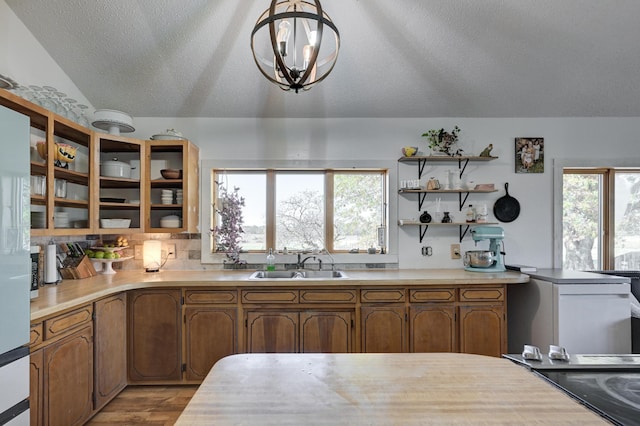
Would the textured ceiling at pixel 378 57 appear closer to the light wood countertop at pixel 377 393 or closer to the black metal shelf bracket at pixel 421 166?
the black metal shelf bracket at pixel 421 166

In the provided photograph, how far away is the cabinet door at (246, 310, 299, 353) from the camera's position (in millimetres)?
2609

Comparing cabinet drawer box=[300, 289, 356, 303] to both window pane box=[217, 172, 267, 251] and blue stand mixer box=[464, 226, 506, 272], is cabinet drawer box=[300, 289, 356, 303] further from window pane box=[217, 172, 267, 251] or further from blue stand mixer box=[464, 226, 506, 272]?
blue stand mixer box=[464, 226, 506, 272]

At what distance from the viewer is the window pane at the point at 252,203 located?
10.9 feet

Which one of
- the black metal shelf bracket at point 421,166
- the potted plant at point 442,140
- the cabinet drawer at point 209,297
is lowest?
the cabinet drawer at point 209,297

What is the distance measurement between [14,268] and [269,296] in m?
1.59

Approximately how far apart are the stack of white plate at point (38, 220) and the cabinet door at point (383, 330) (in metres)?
2.41

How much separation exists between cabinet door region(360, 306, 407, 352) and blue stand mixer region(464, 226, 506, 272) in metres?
0.94

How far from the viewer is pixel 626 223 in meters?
3.33

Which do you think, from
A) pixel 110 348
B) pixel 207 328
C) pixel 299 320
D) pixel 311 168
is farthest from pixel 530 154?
pixel 110 348

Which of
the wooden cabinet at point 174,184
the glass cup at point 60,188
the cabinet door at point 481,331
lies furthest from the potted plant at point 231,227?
the cabinet door at point 481,331

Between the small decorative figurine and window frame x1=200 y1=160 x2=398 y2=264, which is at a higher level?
the small decorative figurine

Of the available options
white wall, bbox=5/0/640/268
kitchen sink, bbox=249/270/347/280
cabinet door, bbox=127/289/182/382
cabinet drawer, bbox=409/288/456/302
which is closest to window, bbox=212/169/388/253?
white wall, bbox=5/0/640/268

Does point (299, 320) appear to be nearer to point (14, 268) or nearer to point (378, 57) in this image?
point (14, 268)

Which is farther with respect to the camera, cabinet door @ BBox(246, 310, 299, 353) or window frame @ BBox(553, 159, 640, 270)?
window frame @ BBox(553, 159, 640, 270)
